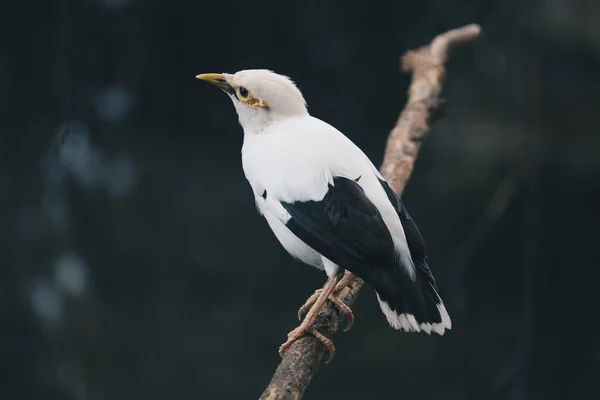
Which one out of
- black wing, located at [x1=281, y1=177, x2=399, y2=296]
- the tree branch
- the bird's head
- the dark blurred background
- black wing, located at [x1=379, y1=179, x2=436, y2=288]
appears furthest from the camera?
the dark blurred background

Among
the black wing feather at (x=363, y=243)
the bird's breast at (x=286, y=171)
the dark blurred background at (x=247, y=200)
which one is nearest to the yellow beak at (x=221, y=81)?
the bird's breast at (x=286, y=171)

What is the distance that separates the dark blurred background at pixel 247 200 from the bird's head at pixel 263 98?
2.01 meters

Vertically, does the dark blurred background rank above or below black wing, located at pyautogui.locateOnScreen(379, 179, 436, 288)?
below

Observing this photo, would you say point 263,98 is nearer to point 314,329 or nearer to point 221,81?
point 221,81

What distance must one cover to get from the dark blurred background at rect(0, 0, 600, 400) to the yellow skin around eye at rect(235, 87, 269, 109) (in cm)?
201

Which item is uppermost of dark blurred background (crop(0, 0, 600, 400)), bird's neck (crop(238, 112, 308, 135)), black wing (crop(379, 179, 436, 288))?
bird's neck (crop(238, 112, 308, 135))

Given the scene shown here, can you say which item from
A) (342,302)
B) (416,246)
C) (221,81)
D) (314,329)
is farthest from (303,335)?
(221,81)

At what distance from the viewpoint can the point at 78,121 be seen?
4.03m

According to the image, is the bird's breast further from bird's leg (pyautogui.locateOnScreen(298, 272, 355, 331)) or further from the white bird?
bird's leg (pyautogui.locateOnScreen(298, 272, 355, 331))

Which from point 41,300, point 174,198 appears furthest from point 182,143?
point 41,300

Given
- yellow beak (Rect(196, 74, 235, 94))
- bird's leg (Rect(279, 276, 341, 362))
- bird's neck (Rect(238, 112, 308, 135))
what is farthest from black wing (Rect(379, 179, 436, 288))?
yellow beak (Rect(196, 74, 235, 94))

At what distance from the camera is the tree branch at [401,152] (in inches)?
57.1

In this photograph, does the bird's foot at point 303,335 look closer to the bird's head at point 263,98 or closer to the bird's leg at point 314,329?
the bird's leg at point 314,329

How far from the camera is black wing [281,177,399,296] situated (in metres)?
1.57
